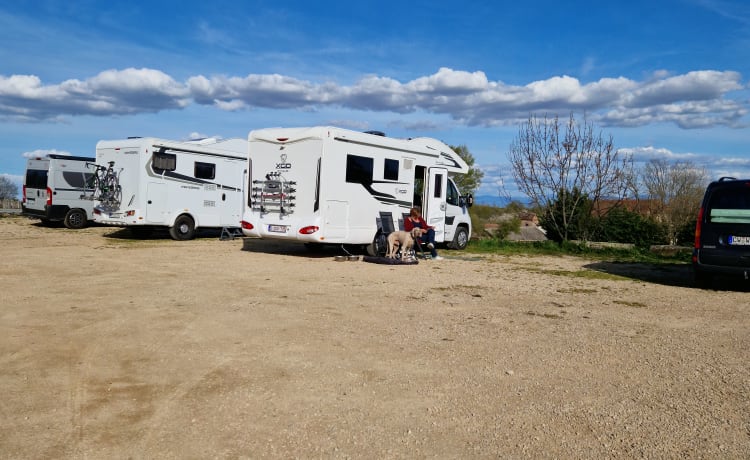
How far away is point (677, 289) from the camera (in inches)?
411

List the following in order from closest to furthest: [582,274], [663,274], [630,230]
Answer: [582,274] < [663,274] < [630,230]

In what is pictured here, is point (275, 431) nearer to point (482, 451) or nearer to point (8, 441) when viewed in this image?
point (482, 451)

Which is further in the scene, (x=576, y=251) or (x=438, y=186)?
(x=576, y=251)

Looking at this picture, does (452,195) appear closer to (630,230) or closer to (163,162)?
(163,162)

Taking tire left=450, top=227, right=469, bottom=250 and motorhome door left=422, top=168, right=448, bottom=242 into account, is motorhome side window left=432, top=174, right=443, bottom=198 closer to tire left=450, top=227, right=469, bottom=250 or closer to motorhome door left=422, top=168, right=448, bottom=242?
motorhome door left=422, top=168, right=448, bottom=242

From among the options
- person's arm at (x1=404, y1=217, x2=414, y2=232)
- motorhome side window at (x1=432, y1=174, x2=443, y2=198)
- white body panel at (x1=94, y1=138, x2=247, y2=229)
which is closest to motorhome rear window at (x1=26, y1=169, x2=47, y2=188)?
white body panel at (x1=94, y1=138, x2=247, y2=229)

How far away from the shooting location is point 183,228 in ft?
56.3

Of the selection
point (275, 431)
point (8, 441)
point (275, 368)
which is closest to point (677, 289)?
point (275, 368)

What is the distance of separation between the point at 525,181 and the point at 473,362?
16.3 m

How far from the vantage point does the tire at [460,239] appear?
17109 millimetres

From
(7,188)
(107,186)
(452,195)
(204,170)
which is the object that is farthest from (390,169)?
→ (7,188)

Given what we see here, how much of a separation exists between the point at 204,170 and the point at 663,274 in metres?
11.8

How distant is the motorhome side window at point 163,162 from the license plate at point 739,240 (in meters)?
12.9

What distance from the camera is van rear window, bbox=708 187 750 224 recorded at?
9.87 m
